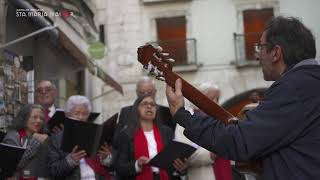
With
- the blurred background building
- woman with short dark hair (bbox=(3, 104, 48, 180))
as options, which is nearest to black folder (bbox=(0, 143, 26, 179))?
woman with short dark hair (bbox=(3, 104, 48, 180))

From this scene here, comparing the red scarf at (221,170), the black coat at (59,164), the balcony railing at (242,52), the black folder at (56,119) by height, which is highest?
the balcony railing at (242,52)

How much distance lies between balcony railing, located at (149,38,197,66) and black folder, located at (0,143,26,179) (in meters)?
15.7

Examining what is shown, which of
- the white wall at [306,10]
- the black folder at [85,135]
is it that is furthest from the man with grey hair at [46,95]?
the white wall at [306,10]

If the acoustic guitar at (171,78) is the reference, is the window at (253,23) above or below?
above

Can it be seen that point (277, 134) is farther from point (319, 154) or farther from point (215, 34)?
point (215, 34)

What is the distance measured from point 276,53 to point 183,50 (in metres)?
18.2

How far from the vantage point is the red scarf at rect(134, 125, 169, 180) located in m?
5.93

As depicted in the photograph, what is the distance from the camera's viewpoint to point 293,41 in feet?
9.30

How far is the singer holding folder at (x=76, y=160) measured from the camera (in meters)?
5.52

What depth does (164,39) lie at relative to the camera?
21.4 metres

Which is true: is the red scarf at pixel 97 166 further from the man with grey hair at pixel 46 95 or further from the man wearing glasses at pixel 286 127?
the man wearing glasses at pixel 286 127

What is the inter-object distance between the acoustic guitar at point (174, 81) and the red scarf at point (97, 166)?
9.23 ft

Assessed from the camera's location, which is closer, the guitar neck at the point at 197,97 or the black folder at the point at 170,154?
the guitar neck at the point at 197,97

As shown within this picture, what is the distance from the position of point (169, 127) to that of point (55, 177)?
148 centimetres
